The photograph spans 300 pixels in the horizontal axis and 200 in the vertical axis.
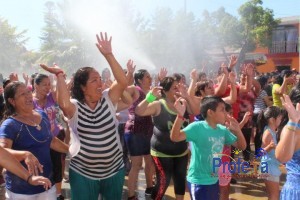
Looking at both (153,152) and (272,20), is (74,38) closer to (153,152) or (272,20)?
(272,20)

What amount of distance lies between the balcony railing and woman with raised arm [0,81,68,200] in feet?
119

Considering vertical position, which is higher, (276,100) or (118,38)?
(118,38)

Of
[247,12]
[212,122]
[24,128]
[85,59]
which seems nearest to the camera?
[24,128]

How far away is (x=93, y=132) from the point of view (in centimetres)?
317

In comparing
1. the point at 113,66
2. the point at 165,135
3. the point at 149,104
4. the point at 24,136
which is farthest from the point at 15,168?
the point at 165,135

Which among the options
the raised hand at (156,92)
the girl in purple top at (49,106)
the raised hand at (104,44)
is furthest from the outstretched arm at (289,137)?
the girl in purple top at (49,106)

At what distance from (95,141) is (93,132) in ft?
0.26

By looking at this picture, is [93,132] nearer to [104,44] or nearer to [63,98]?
[63,98]

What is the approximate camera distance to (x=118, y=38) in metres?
35.0

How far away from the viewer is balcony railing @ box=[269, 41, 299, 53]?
1425 inches

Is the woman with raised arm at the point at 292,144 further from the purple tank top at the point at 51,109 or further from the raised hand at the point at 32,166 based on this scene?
the purple tank top at the point at 51,109

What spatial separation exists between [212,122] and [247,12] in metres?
30.3

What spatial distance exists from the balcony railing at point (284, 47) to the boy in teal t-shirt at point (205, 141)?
3539 centimetres

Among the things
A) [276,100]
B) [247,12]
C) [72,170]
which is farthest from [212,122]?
[247,12]
